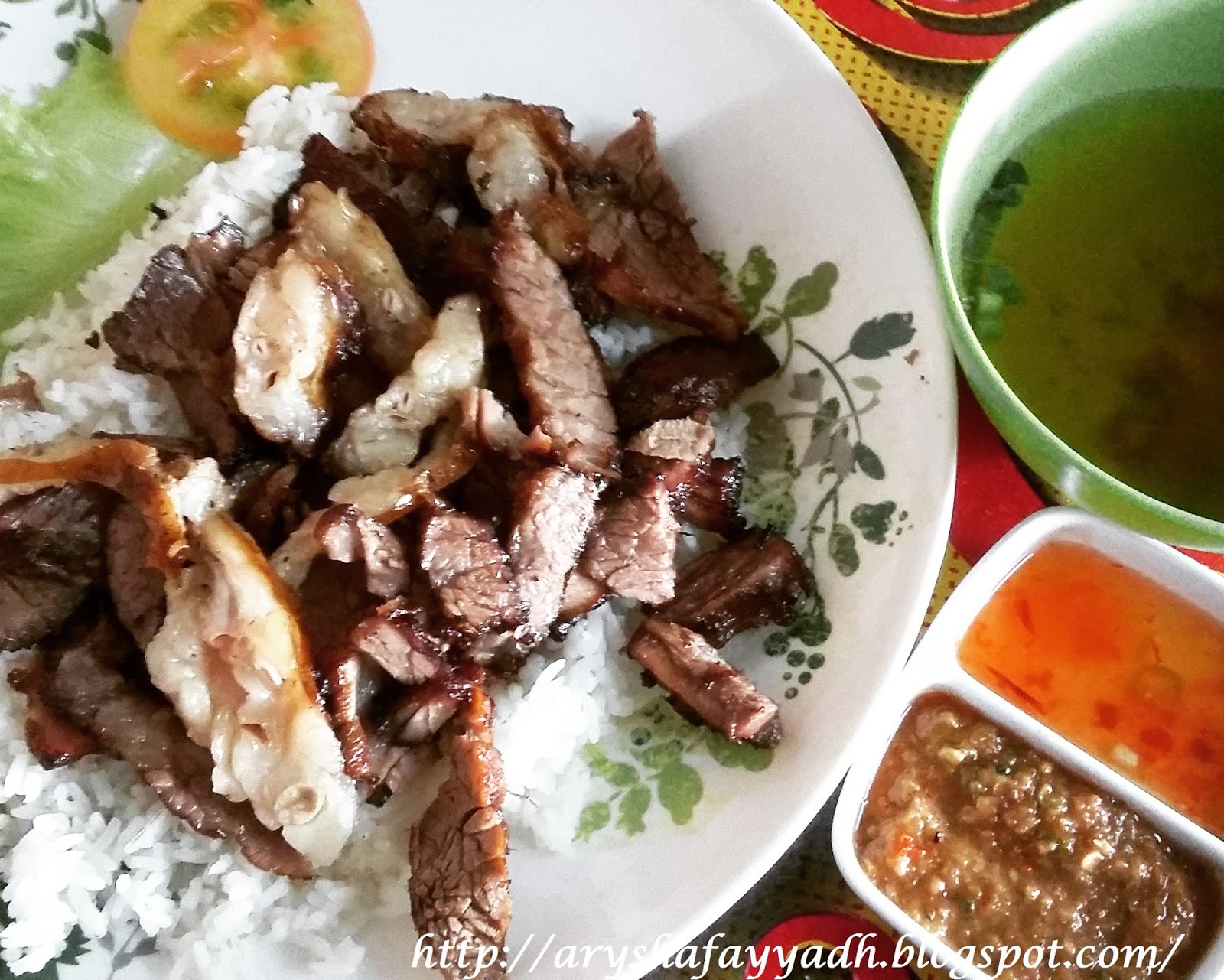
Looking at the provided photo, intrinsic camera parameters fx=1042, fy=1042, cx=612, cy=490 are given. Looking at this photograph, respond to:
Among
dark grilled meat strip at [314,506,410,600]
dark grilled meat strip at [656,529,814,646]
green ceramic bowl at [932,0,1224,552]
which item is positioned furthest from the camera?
dark grilled meat strip at [656,529,814,646]

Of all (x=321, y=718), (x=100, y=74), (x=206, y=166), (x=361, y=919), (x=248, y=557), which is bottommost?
(x=361, y=919)

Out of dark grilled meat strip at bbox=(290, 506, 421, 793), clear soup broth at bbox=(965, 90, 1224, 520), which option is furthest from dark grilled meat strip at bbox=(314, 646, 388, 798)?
clear soup broth at bbox=(965, 90, 1224, 520)

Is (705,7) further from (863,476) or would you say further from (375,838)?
(375,838)

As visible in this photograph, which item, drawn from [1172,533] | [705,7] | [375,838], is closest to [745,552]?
[1172,533]

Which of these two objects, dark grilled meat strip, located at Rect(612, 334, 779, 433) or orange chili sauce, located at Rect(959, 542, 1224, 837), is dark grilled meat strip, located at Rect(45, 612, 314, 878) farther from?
orange chili sauce, located at Rect(959, 542, 1224, 837)

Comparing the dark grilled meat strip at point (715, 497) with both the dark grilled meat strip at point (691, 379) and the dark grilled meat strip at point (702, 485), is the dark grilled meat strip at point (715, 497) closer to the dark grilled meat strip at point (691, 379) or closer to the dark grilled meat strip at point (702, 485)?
the dark grilled meat strip at point (702, 485)

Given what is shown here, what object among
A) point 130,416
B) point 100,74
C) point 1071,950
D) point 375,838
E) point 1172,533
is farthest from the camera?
point 100,74
